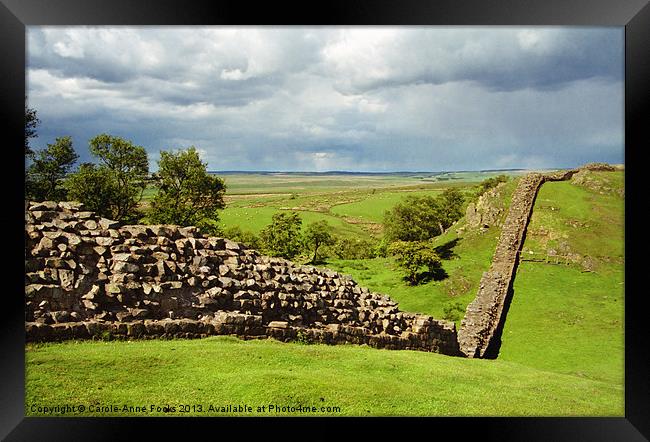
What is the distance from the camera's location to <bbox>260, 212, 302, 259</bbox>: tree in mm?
8930

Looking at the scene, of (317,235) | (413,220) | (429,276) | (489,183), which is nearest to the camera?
(489,183)

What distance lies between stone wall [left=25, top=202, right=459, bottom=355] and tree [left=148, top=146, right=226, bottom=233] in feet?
3.61

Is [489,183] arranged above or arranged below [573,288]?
above

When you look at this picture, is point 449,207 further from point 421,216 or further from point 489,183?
point 489,183

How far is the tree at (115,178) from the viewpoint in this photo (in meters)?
7.52

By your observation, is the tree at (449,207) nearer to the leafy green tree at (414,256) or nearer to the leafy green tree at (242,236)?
the leafy green tree at (414,256)

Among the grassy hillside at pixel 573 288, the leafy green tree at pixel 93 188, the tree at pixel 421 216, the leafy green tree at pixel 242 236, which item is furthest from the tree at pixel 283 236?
the grassy hillside at pixel 573 288

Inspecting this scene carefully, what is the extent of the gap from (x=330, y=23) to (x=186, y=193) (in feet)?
13.5

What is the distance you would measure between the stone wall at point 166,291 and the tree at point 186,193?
1.10 m

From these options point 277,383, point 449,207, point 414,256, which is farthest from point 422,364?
point 449,207

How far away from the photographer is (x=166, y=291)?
6680 millimetres
